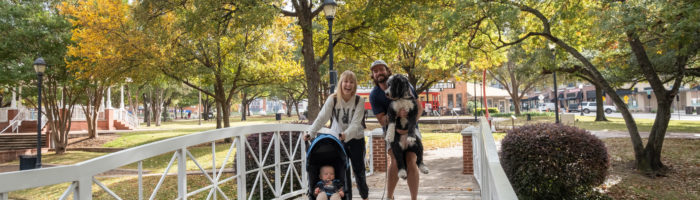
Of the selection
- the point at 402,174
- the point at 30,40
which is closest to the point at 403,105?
the point at 402,174

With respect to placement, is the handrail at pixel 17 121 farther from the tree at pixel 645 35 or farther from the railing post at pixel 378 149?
the tree at pixel 645 35

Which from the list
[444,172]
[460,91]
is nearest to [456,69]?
[444,172]

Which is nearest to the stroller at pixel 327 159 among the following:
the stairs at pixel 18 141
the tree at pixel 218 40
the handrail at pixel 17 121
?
the tree at pixel 218 40

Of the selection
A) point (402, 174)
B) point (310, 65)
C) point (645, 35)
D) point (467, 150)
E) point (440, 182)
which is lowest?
point (440, 182)

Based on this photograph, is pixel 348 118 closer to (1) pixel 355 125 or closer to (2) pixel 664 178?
(1) pixel 355 125

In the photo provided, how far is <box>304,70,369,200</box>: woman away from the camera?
12.8 ft

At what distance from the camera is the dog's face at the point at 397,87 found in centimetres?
370

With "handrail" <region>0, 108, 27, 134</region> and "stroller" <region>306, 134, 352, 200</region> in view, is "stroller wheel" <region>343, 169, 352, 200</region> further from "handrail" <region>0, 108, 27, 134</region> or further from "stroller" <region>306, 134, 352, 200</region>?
"handrail" <region>0, 108, 27, 134</region>

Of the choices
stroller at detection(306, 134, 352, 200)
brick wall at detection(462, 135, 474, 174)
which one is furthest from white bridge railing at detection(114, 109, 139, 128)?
stroller at detection(306, 134, 352, 200)

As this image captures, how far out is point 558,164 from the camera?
6.35 m

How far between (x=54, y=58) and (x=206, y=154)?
785cm

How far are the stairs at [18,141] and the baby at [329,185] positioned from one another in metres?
23.0

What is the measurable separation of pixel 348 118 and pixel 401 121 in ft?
1.82

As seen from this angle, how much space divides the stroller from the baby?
0.18ft
